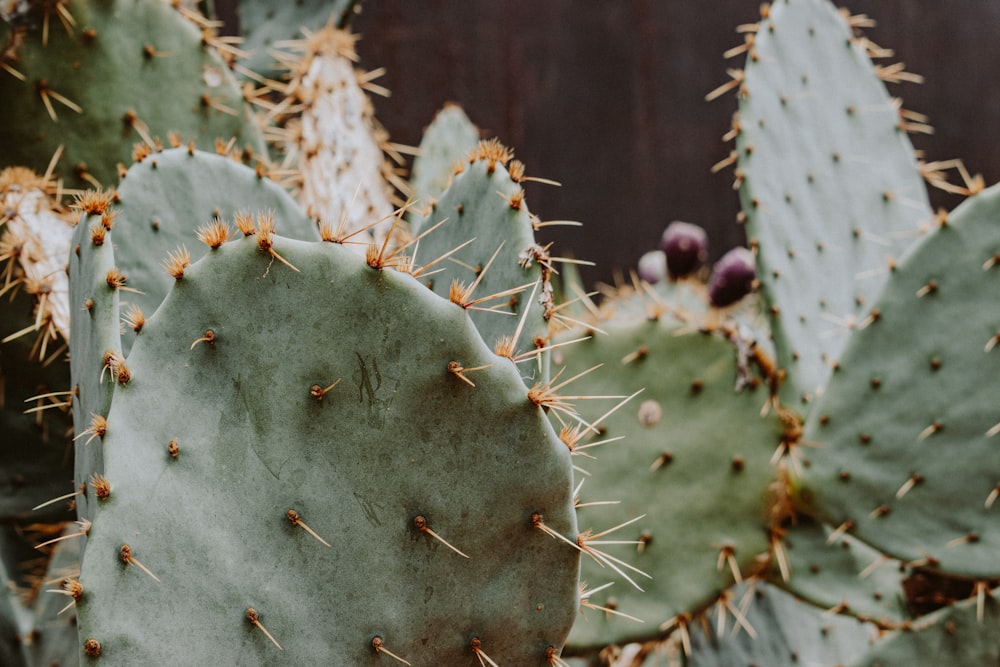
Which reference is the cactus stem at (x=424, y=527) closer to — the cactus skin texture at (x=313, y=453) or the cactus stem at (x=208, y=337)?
the cactus skin texture at (x=313, y=453)

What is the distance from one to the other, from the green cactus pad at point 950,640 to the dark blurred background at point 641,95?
191 centimetres

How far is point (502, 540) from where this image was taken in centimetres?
63

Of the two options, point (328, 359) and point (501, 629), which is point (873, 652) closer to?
point (501, 629)

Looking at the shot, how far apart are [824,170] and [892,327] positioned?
339mm

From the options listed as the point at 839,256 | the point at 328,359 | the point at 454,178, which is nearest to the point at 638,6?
the point at 839,256

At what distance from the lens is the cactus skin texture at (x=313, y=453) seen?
0.58 m

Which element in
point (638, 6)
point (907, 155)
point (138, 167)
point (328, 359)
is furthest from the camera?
point (638, 6)

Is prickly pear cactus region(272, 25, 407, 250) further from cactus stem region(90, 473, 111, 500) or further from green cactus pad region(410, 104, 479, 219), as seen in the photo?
cactus stem region(90, 473, 111, 500)

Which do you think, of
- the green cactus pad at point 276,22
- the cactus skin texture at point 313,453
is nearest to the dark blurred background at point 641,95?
the green cactus pad at point 276,22

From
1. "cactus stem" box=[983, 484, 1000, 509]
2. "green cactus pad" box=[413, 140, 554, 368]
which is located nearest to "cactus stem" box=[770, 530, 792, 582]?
"cactus stem" box=[983, 484, 1000, 509]

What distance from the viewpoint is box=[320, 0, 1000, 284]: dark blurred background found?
2.88m

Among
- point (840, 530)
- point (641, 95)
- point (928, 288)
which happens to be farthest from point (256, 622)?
point (641, 95)

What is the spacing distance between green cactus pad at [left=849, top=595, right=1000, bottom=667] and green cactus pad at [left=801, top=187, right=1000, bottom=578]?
121 millimetres

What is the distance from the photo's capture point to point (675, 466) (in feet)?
3.72
